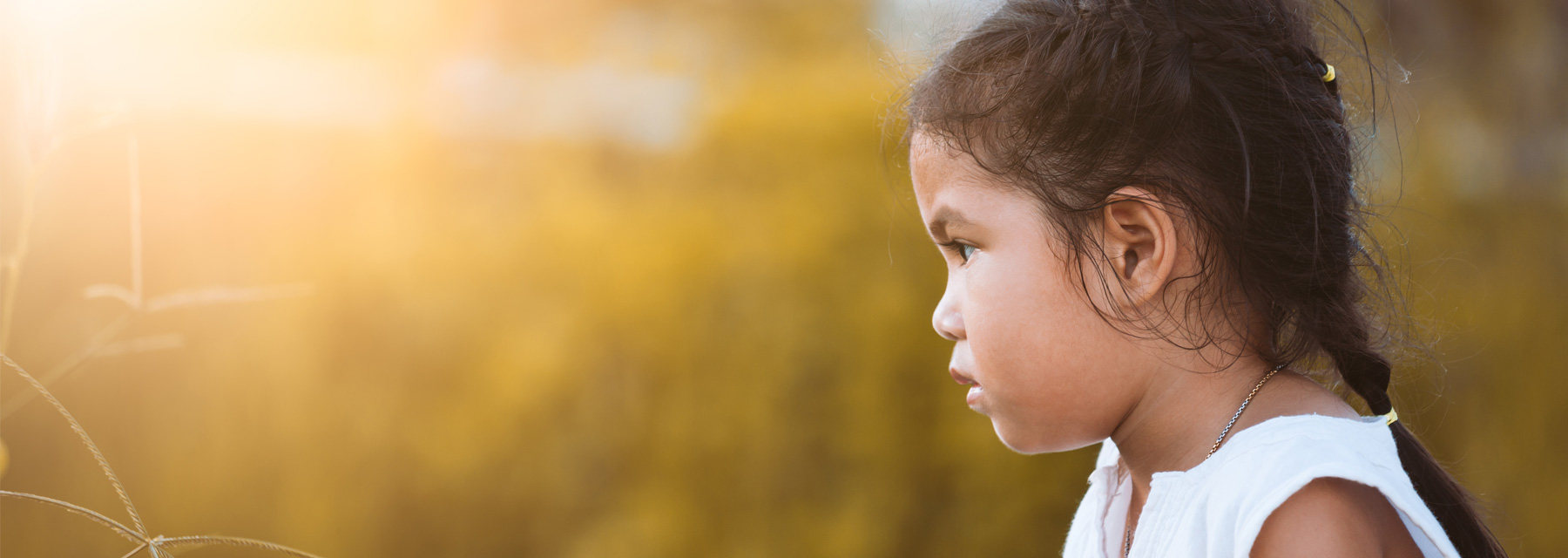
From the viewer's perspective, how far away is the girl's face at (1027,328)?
0.75 meters

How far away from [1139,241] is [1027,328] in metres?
0.11

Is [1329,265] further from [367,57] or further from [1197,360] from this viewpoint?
[367,57]

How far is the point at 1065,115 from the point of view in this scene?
2.49 feet

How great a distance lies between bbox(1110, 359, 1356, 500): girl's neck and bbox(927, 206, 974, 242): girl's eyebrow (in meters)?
0.19

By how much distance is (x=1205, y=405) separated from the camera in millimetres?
755

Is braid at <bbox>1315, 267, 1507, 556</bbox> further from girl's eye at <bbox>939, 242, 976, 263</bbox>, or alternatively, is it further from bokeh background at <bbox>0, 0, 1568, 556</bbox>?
bokeh background at <bbox>0, 0, 1568, 556</bbox>

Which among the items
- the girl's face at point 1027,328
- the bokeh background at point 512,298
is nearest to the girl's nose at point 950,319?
the girl's face at point 1027,328

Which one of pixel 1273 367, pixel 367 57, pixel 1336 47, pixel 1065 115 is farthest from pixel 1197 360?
pixel 367 57

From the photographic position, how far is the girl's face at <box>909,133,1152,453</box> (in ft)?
2.44

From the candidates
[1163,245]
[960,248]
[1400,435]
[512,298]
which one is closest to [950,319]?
[960,248]

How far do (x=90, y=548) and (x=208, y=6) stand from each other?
91 cm

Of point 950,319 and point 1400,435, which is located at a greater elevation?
point 950,319

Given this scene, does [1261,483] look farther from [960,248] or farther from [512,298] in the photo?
[512,298]

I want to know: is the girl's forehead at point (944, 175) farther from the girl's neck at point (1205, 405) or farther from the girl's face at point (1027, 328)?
the girl's neck at point (1205, 405)
